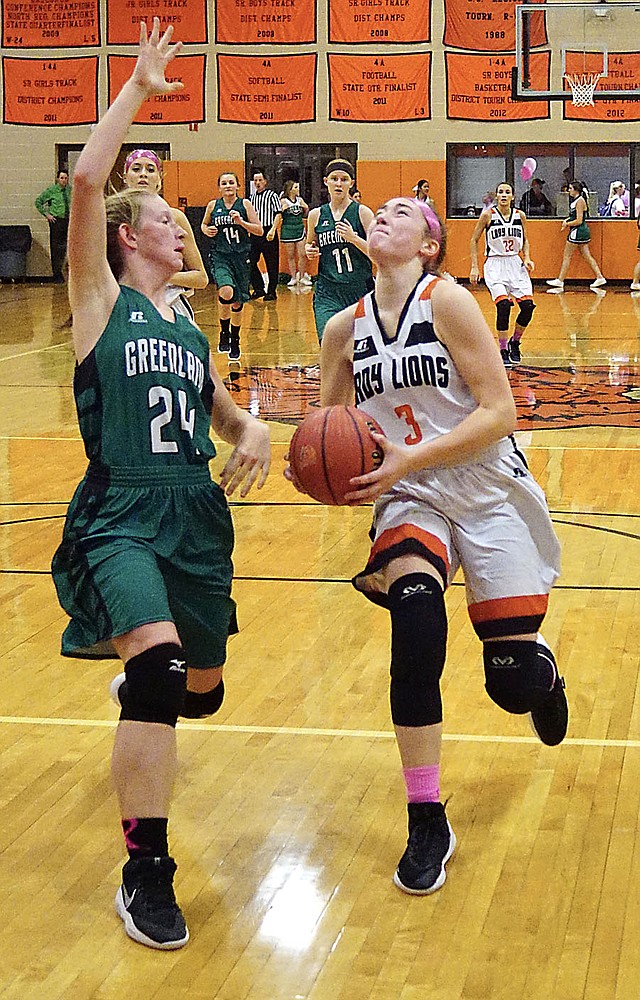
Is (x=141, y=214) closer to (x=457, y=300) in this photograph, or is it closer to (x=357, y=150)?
(x=457, y=300)

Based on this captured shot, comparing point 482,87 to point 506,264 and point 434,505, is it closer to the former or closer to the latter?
point 506,264

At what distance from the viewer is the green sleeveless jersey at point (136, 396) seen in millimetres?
3166

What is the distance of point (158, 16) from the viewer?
18109mm

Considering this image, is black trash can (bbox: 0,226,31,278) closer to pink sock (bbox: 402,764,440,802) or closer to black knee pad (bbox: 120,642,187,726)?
pink sock (bbox: 402,764,440,802)

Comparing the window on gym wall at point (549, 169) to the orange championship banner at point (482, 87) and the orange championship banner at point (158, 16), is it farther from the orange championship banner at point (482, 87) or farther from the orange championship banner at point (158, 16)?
the orange championship banner at point (158, 16)

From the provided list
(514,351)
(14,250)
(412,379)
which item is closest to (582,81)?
(514,351)

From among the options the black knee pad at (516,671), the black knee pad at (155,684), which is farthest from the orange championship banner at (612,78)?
the black knee pad at (155,684)

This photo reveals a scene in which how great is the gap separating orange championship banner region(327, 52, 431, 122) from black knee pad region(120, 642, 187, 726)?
15.5m

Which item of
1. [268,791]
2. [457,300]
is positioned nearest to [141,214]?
[457,300]

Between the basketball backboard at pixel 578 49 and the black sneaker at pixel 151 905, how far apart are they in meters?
13.7

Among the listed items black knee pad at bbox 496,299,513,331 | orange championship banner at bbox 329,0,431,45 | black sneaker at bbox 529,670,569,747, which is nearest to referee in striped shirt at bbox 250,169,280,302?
orange championship banner at bbox 329,0,431,45

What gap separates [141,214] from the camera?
3285 mm

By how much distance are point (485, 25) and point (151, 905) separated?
1584 cm

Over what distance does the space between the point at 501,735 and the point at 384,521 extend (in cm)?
103
